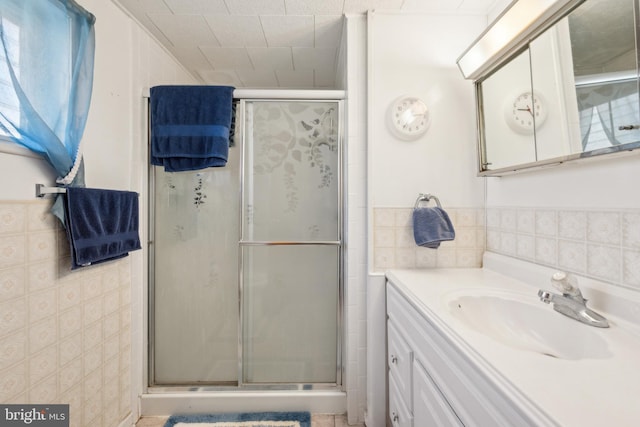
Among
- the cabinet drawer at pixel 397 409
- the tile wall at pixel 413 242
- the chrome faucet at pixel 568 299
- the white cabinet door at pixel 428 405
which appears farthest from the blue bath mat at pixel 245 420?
the chrome faucet at pixel 568 299

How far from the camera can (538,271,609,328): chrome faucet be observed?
0.81 metres

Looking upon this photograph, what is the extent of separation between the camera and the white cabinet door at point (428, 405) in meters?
0.75

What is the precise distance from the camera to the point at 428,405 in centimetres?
87

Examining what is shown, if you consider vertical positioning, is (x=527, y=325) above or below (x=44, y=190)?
below

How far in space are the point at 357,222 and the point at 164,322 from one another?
4.19 ft

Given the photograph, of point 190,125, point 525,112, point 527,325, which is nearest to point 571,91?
point 525,112

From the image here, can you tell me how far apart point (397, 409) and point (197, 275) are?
1248 millimetres

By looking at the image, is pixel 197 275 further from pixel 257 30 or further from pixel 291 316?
pixel 257 30

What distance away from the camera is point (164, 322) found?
1626mm

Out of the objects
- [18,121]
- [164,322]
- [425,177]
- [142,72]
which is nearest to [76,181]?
[18,121]

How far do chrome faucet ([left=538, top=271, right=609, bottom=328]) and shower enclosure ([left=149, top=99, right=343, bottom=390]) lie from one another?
37.6 inches

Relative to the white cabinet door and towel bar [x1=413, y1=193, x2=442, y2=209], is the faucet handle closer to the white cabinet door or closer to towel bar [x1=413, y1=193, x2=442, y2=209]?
the white cabinet door

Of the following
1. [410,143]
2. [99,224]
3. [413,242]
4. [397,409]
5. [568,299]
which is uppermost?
[410,143]

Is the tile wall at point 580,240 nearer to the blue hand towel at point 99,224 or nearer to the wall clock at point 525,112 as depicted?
the wall clock at point 525,112
